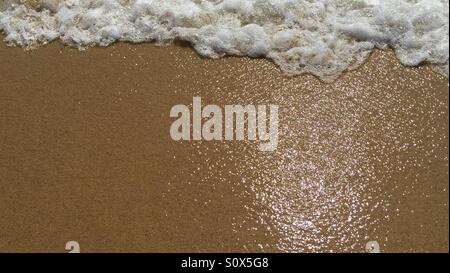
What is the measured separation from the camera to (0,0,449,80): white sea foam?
98.7 inches

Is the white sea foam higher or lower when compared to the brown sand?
higher

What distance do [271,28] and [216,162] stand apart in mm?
837

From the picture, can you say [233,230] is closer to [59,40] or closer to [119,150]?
[119,150]

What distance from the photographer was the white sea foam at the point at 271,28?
2506 mm

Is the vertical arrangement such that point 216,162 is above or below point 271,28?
below

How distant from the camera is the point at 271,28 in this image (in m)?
2.64

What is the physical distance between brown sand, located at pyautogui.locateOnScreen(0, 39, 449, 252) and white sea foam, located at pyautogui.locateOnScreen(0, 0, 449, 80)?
0.29 ft

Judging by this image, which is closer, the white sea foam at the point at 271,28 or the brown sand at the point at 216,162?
the brown sand at the point at 216,162

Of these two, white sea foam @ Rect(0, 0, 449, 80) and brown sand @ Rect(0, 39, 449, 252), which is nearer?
brown sand @ Rect(0, 39, 449, 252)

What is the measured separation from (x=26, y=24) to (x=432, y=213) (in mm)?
2302

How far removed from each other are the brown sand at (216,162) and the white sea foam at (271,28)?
87mm

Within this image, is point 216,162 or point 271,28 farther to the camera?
point 271,28

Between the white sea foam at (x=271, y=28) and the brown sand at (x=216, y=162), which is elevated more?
the white sea foam at (x=271, y=28)
